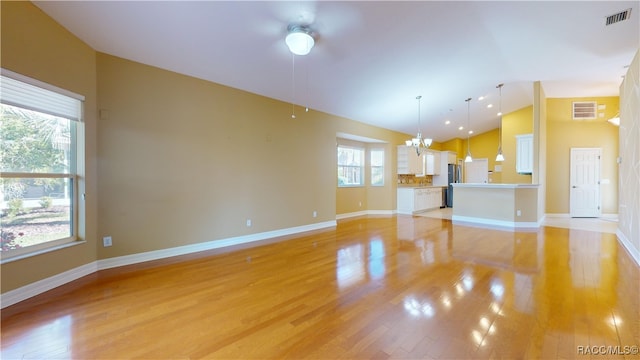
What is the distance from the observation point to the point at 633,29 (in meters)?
3.82

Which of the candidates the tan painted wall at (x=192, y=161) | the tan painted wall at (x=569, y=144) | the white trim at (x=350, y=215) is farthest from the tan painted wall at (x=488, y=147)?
the tan painted wall at (x=192, y=161)

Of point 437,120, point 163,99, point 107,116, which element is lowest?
point 107,116

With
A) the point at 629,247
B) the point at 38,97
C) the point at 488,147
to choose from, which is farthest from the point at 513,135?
the point at 38,97

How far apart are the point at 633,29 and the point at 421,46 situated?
10.1ft

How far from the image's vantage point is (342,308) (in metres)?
2.38

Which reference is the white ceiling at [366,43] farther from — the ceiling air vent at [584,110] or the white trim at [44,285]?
the white trim at [44,285]

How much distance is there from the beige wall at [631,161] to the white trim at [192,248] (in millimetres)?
5434

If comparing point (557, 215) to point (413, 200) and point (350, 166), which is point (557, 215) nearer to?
point (413, 200)

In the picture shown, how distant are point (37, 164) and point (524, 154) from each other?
1025 centimetres

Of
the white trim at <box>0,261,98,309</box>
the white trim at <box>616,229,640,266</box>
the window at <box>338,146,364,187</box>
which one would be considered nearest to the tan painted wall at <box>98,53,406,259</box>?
the white trim at <box>0,261,98,309</box>

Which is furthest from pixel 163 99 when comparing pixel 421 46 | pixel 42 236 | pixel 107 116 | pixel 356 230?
pixel 356 230

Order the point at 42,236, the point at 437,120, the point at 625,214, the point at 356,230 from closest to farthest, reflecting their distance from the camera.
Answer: the point at 42,236, the point at 625,214, the point at 356,230, the point at 437,120

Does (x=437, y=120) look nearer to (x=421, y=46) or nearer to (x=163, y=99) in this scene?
(x=421, y=46)

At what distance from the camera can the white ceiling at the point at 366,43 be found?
2.95 meters
